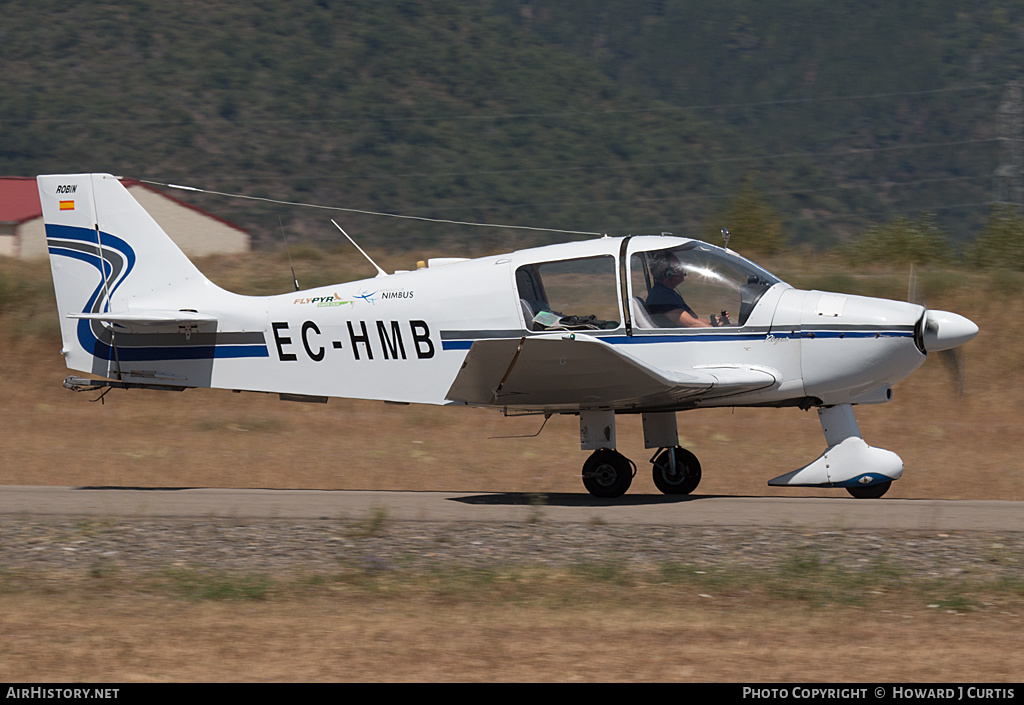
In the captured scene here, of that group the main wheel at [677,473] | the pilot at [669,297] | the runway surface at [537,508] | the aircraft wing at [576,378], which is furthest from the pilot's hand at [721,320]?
the runway surface at [537,508]

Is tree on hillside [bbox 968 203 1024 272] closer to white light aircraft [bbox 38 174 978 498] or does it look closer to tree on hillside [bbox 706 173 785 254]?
tree on hillside [bbox 706 173 785 254]

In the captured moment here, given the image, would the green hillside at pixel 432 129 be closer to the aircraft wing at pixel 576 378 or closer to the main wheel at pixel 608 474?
the main wheel at pixel 608 474

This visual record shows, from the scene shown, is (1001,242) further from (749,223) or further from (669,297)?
(669,297)

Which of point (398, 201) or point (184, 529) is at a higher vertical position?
point (398, 201)

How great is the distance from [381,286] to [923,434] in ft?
30.0

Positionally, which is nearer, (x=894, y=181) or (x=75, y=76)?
(x=75, y=76)

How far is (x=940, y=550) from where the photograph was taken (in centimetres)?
847

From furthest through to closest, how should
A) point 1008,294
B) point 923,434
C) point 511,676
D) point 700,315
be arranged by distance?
point 1008,294
point 923,434
point 700,315
point 511,676

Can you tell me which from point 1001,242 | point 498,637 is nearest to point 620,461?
point 498,637

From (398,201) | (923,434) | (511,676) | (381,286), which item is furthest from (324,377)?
(398,201)

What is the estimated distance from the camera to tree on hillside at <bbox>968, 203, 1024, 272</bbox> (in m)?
25.6

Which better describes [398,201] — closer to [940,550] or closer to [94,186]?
[94,186]

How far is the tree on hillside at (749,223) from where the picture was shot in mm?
31531

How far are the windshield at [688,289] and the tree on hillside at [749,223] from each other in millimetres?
18508
